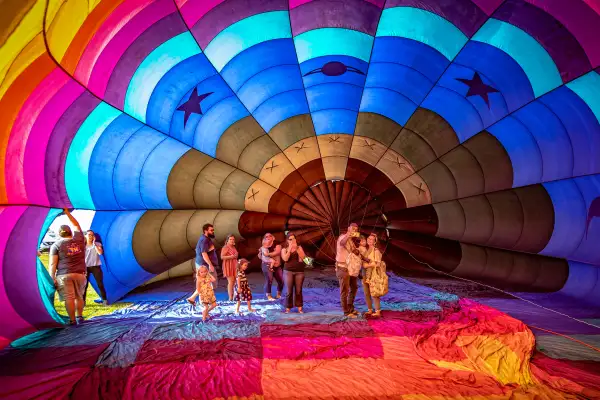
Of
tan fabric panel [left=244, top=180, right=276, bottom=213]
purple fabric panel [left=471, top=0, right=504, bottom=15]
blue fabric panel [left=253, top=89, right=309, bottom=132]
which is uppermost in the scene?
purple fabric panel [left=471, top=0, right=504, bottom=15]

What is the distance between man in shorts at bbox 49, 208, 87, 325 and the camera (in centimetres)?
506

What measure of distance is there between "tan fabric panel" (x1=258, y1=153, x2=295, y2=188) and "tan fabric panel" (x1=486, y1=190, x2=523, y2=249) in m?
4.00

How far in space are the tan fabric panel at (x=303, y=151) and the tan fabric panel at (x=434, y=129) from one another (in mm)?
1941

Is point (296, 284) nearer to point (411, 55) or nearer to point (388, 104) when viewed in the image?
point (388, 104)

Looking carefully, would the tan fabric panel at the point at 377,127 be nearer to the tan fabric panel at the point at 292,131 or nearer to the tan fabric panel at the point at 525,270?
the tan fabric panel at the point at 292,131

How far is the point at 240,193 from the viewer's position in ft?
27.0

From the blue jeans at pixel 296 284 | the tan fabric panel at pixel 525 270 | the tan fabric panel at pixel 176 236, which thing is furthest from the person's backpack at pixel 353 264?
the tan fabric panel at pixel 176 236

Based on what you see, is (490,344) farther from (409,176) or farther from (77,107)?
(77,107)

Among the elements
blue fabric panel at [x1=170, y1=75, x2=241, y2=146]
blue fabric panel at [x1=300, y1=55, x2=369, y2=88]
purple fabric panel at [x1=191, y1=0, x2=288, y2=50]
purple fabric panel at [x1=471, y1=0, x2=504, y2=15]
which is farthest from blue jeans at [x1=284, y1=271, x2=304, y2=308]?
purple fabric panel at [x1=471, y1=0, x2=504, y2=15]

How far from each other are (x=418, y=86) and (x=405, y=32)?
1206 mm

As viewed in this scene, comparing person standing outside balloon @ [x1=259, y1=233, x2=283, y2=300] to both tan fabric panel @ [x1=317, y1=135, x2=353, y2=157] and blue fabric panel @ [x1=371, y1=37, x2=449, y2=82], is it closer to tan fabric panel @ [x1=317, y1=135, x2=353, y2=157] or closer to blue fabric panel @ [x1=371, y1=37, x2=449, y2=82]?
tan fabric panel @ [x1=317, y1=135, x2=353, y2=157]

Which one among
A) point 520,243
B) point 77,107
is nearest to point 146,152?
point 77,107

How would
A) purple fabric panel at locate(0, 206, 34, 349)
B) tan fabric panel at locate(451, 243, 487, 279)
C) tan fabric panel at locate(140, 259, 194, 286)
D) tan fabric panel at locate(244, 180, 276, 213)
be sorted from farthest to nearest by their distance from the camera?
tan fabric panel at locate(140, 259, 194, 286)
tan fabric panel at locate(244, 180, 276, 213)
tan fabric panel at locate(451, 243, 487, 279)
purple fabric panel at locate(0, 206, 34, 349)

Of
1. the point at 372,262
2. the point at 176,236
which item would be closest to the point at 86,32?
the point at 372,262
